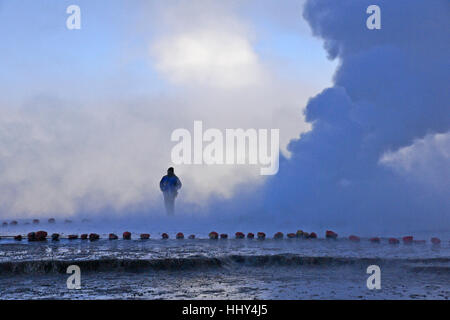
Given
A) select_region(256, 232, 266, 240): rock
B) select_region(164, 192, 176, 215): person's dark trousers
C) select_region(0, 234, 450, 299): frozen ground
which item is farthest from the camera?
select_region(164, 192, 176, 215): person's dark trousers

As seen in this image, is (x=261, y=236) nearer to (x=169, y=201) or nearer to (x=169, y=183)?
(x=169, y=183)

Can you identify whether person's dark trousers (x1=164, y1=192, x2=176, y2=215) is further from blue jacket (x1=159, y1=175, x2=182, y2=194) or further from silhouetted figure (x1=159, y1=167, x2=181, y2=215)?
blue jacket (x1=159, y1=175, x2=182, y2=194)

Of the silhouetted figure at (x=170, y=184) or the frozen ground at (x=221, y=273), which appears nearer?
the frozen ground at (x=221, y=273)

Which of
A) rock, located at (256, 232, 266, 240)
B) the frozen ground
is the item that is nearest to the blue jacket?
rock, located at (256, 232, 266, 240)

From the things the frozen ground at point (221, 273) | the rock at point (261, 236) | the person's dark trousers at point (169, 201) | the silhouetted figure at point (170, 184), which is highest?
the silhouetted figure at point (170, 184)

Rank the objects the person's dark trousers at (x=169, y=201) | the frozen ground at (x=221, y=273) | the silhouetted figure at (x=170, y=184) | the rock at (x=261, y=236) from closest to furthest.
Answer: the frozen ground at (x=221, y=273), the rock at (x=261, y=236), the silhouetted figure at (x=170, y=184), the person's dark trousers at (x=169, y=201)

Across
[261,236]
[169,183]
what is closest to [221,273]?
[261,236]

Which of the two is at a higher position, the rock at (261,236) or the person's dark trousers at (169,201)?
the person's dark trousers at (169,201)

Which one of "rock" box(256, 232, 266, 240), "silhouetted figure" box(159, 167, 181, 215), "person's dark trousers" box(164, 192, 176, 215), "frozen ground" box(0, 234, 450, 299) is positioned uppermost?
"silhouetted figure" box(159, 167, 181, 215)

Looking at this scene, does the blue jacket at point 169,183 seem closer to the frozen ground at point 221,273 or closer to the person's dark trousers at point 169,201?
the person's dark trousers at point 169,201

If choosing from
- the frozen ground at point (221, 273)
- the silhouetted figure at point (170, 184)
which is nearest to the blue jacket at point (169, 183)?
the silhouetted figure at point (170, 184)

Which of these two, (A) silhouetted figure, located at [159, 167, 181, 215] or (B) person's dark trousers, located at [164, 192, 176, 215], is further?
(B) person's dark trousers, located at [164, 192, 176, 215]

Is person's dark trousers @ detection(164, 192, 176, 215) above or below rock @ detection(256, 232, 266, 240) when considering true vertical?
above

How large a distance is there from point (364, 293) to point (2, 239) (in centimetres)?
1909
